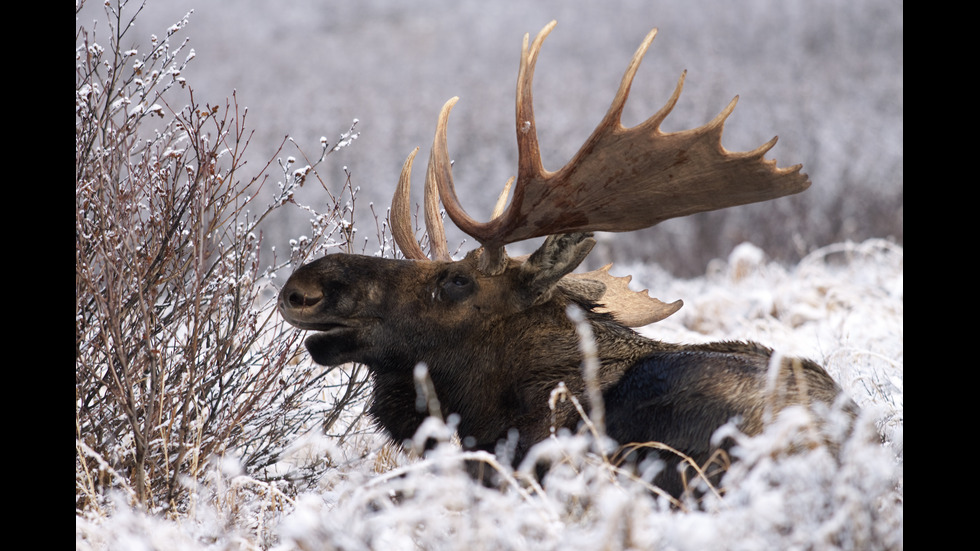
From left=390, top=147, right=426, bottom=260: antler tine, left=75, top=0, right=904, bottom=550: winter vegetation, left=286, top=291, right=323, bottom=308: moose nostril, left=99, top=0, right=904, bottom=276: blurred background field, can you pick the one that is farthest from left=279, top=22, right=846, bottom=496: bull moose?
left=99, top=0, right=904, bottom=276: blurred background field

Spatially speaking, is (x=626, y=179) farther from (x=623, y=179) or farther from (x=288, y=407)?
(x=288, y=407)

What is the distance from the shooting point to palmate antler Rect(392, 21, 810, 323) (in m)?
3.19

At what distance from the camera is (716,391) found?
3.17 meters

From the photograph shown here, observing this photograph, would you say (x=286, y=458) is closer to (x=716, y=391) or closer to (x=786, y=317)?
(x=716, y=391)

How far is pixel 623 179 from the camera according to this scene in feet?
11.0

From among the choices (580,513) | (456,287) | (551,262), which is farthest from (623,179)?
(580,513)

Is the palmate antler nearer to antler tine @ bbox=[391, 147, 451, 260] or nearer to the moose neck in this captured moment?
the moose neck

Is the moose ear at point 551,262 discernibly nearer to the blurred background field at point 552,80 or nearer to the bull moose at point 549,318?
the bull moose at point 549,318

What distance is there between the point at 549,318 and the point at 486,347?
0.87 feet

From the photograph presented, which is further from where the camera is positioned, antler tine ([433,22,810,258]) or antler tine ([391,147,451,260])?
antler tine ([391,147,451,260])

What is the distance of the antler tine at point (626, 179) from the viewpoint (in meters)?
3.19

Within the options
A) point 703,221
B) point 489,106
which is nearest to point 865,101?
point 489,106

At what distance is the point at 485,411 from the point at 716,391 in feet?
2.80

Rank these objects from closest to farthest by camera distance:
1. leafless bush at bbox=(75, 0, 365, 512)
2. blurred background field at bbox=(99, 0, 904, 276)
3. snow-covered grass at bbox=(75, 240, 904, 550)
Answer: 1. snow-covered grass at bbox=(75, 240, 904, 550)
2. leafless bush at bbox=(75, 0, 365, 512)
3. blurred background field at bbox=(99, 0, 904, 276)
